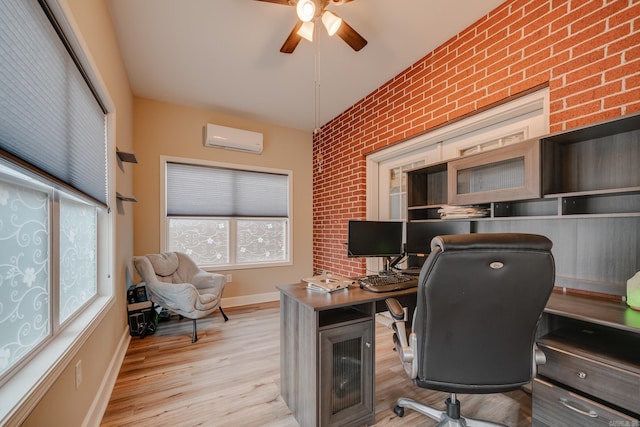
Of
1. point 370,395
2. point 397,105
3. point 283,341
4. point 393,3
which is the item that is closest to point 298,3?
point 393,3

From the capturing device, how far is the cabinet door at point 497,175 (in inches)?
66.6

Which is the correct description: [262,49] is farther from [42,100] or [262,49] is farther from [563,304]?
[563,304]

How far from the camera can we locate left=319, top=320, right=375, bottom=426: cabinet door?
155 cm

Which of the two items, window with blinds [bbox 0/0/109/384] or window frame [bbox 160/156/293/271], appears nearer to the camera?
window with blinds [bbox 0/0/109/384]

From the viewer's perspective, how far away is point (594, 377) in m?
1.26

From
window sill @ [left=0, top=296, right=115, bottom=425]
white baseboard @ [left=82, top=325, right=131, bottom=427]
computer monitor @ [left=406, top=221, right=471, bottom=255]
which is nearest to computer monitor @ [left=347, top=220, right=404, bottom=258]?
computer monitor @ [left=406, top=221, right=471, bottom=255]

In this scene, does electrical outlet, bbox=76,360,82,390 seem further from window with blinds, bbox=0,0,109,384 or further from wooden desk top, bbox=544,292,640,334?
wooden desk top, bbox=544,292,640,334

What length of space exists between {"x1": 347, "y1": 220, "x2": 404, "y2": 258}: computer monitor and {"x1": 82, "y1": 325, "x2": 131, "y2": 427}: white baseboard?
6.36 ft

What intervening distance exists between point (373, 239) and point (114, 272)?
219cm

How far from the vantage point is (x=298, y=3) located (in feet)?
5.91

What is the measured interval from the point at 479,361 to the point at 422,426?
2.58ft

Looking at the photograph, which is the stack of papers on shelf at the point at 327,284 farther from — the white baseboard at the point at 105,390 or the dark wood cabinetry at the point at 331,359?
the white baseboard at the point at 105,390

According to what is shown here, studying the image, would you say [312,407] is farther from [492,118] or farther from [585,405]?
[492,118]

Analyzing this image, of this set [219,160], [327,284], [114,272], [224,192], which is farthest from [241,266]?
[327,284]
